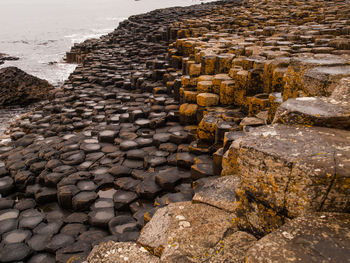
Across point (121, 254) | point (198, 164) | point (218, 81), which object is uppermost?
point (218, 81)

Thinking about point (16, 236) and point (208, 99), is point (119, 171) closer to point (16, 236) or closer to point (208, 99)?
point (16, 236)

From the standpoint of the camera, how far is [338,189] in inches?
43.8

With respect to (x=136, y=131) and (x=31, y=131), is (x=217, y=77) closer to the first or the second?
(x=136, y=131)

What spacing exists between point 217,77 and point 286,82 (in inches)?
79.0

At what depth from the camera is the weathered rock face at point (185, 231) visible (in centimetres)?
151

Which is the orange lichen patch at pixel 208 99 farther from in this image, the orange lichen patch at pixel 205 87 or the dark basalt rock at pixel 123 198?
the dark basalt rock at pixel 123 198

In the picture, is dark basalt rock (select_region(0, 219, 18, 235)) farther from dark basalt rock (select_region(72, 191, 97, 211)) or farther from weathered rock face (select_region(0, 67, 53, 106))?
weathered rock face (select_region(0, 67, 53, 106))

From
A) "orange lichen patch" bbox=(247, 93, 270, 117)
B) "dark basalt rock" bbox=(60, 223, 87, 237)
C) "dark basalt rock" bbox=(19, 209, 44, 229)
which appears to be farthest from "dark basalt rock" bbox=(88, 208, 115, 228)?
"orange lichen patch" bbox=(247, 93, 270, 117)

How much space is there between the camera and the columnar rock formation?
1.20 m

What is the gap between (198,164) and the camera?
11.0 ft

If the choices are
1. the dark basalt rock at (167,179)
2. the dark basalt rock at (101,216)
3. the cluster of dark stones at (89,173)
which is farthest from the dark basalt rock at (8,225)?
the dark basalt rock at (167,179)

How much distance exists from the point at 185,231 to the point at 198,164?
1715 mm

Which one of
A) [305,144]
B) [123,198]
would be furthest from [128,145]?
[305,144]

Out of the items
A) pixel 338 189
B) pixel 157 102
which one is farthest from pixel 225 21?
pixel 338 189
